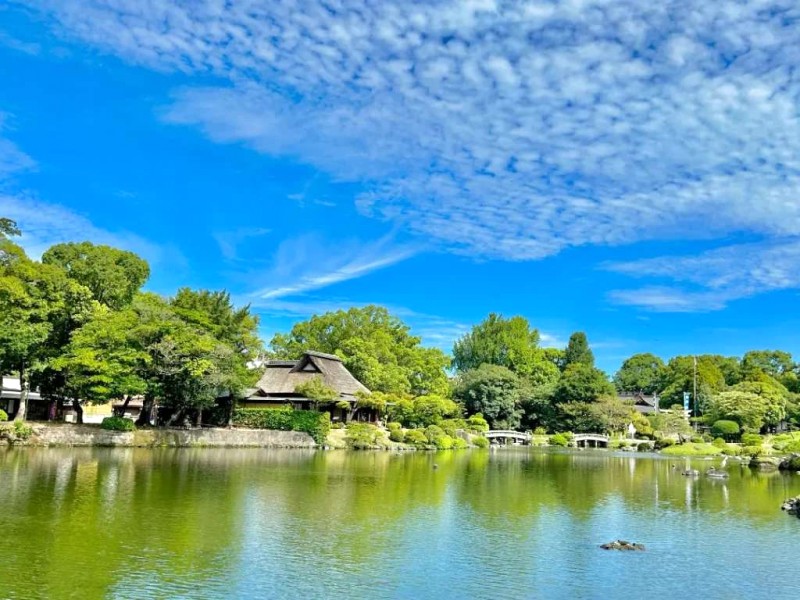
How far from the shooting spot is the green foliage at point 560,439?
65938 millimetres

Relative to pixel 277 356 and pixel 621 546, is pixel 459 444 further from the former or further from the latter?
pixel 621 546

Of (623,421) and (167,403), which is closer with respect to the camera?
(167,403)

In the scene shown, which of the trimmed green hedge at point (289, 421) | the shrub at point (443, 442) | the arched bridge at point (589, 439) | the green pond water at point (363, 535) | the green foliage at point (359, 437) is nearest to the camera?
the green pond water at point (363, 535)

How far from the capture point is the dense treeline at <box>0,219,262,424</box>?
3381 centimetres

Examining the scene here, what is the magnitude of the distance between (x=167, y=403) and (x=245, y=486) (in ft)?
69.4

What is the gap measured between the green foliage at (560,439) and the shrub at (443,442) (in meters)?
15.9

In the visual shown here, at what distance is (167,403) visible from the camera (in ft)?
139

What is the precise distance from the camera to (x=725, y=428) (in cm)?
6581

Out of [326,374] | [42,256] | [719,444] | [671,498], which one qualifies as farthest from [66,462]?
[719,444]

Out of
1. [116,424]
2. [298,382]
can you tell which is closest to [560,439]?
[298,382]

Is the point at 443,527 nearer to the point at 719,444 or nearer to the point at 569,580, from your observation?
the point at 569,580

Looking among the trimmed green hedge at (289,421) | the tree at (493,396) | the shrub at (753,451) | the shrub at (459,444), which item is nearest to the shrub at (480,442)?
the shrub at (459,444)

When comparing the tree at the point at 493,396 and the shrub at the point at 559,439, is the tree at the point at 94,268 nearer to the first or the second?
the tree at the point at 493,396

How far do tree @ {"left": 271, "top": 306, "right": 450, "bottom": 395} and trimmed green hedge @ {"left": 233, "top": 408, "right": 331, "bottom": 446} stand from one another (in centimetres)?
1479
